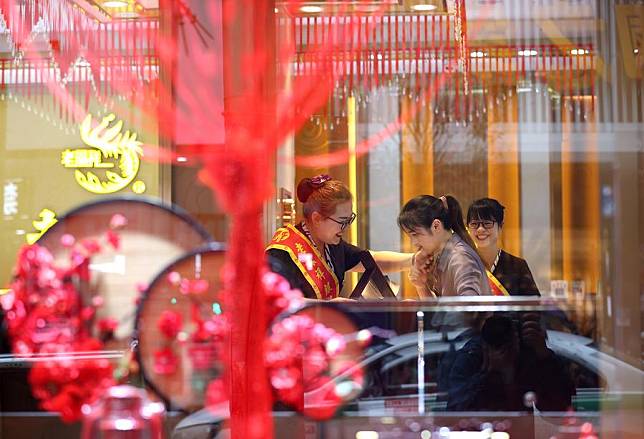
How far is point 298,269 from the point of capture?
246 centimetres

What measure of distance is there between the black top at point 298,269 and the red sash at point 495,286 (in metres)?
0.34

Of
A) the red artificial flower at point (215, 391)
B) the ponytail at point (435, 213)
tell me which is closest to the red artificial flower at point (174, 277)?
the red artificial flower at point (215, 391)

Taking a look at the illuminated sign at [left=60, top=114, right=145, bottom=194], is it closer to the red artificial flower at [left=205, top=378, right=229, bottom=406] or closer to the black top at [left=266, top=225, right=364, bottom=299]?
the black top at [left=266, top=225, right=364, bottom=299]

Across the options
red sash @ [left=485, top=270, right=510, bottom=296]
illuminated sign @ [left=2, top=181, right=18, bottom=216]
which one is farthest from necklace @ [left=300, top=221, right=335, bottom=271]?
illuminated sign @ [left=2, top=181, right=18, bottom=216]

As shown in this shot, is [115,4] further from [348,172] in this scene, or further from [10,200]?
[348,172]

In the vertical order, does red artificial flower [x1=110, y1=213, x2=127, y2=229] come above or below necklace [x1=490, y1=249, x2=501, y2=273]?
above

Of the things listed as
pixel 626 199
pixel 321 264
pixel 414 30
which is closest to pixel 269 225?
pixel 321 264

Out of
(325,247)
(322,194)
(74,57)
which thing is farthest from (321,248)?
(74,57)

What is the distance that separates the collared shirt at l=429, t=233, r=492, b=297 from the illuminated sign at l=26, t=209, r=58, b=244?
967 mm

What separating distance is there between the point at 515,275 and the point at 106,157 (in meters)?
1.07

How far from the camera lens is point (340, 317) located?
2.42 metres

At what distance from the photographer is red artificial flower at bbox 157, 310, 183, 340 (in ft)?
7.59

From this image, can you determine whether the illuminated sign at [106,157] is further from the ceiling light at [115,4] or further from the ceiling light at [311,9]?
the ceiling light at [311,9]

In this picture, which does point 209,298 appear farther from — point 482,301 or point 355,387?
point 482,301
